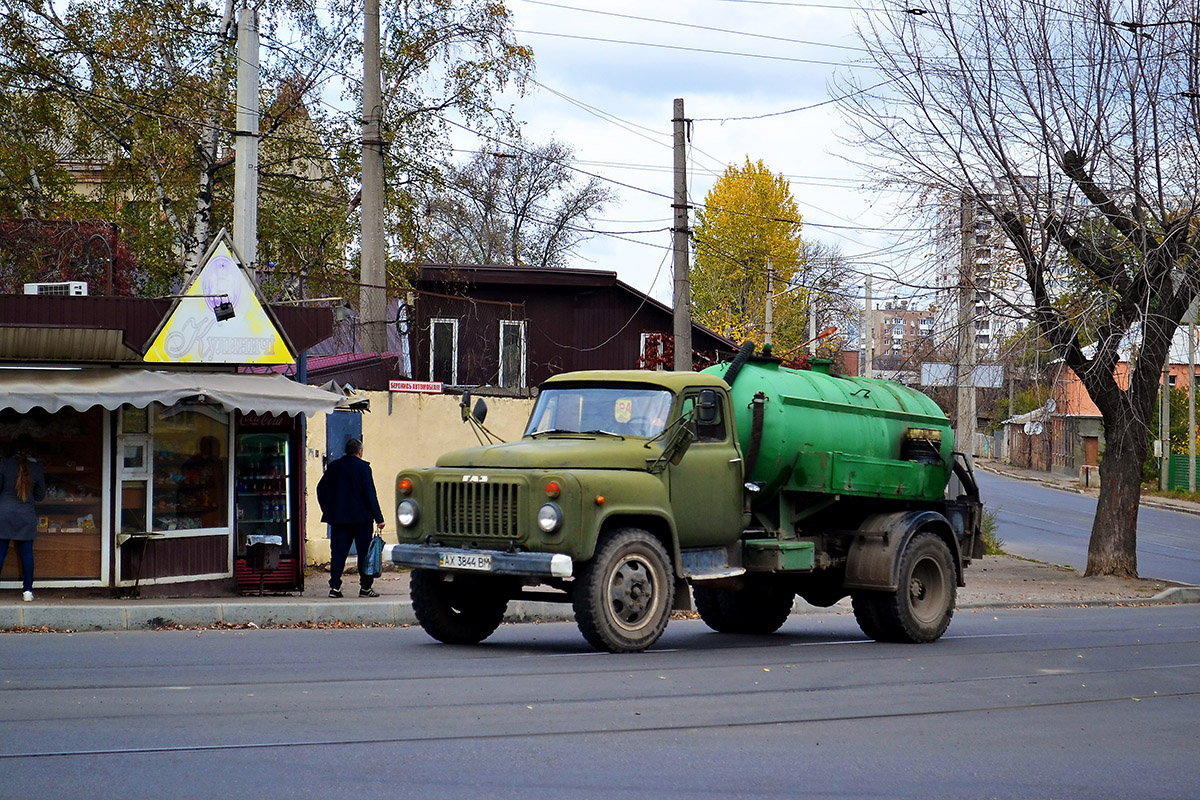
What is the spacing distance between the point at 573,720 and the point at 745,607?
6773 mm

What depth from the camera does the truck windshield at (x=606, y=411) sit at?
11.9m

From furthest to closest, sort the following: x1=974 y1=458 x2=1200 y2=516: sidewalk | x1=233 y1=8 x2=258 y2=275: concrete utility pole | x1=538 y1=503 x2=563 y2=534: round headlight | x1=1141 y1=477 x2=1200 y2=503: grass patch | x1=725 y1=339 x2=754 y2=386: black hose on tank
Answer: x1=1141 y1=477 x2=1200 y2=503: grass patch → x1=974 y1=458 x2=1200 y2=516: sidewalk → x1=233 y1=8 x2=258 y2=275: concrete utility pole → x1=725 y1=339 x2=754 y2=386: black hose on tank → x1=538 y1=503 x2=563 y2=534: round headlight

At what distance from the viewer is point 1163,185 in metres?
21.4

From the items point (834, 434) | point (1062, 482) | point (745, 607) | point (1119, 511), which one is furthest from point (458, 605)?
point (1062, 482)

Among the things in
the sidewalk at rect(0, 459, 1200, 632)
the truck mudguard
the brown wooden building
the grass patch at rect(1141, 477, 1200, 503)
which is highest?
the brown wooden building

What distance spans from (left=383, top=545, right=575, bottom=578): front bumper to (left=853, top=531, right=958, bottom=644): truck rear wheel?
4.04m

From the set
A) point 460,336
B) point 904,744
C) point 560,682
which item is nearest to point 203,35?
point 460,336

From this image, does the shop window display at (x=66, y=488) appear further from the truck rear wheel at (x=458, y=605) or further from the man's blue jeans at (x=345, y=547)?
the truck rear wheel at (x=458, y=605)

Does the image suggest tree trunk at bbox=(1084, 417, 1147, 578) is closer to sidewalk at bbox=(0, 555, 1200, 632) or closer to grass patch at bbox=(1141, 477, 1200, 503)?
sidewalk at bbox=(0, 555, 1200, 632)

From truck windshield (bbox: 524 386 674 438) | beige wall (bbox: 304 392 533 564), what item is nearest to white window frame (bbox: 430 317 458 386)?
beige wall (bbox: 304 392 533 564)

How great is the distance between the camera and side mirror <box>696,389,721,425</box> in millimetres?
11969

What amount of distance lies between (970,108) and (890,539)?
11.3 m

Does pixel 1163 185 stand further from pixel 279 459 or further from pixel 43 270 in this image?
pixel 43 270

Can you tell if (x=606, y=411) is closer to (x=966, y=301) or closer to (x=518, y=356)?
(x=966, y=301)
